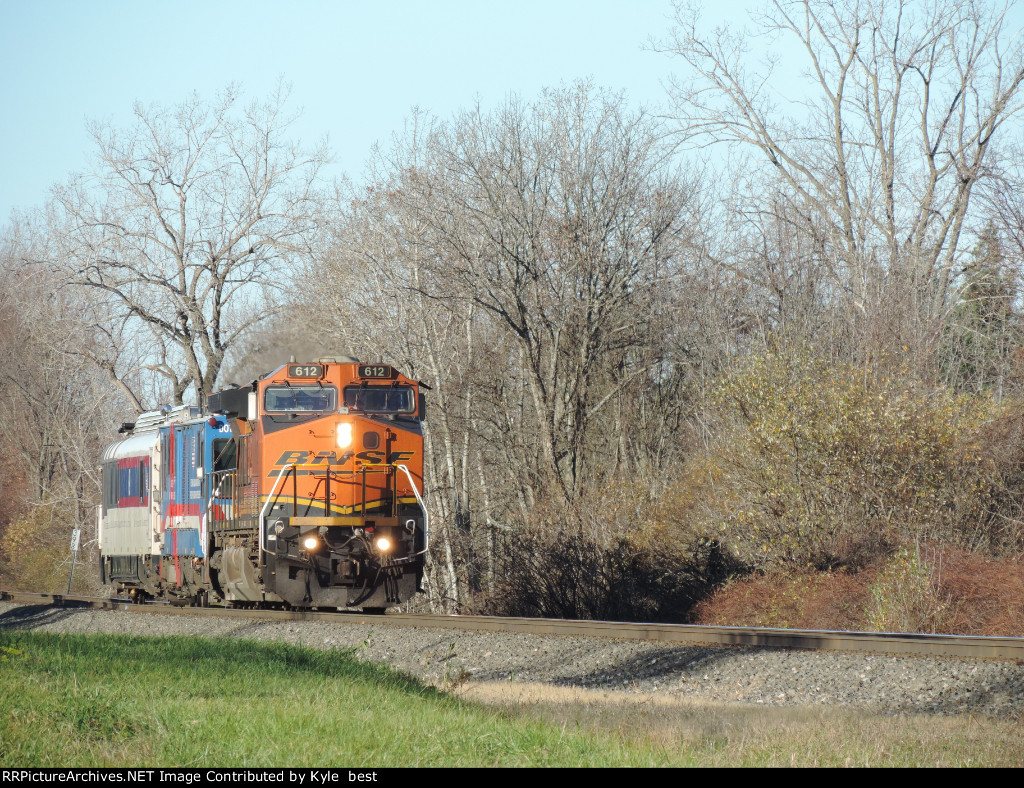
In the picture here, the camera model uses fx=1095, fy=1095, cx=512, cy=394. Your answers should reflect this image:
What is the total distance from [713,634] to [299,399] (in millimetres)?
6566

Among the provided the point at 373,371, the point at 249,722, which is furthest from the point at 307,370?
the point at 249,722

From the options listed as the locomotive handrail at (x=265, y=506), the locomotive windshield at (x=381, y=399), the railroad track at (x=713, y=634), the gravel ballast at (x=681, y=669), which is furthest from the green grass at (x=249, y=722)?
the locomotive windshield at (x=381, y=399)

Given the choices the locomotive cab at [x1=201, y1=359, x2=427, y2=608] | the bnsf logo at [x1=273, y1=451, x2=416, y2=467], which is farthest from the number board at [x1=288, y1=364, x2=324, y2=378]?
the bnsf logo at [x1=273, y1=451, x2=416, y2=467]

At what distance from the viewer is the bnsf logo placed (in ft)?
49.2

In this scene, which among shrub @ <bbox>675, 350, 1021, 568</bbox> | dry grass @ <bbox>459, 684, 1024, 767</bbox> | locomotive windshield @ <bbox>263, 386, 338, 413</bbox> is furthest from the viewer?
shrub @ <bbox>675, 350, 1021, 568</bbox>

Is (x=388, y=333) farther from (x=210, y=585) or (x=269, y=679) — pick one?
(x=269, y=679)

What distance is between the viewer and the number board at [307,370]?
15.4 metres

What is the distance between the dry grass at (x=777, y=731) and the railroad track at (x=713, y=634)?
6.54ft

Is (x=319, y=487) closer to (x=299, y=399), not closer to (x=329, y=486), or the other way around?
(x=329, y=486)

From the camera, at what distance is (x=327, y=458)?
597 inches

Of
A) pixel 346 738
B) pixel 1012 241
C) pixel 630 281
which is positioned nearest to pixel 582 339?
pixel 630 281

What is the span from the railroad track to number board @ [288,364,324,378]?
11.7 ft

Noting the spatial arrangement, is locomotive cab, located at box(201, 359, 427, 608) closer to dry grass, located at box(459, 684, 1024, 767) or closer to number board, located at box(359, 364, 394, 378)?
number board, located at box(359, 364, 394, 378)

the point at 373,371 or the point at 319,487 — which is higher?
the point at 373,371
